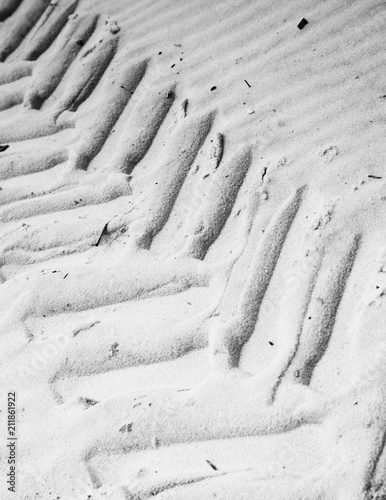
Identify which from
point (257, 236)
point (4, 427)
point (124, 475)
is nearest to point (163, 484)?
point (124, 475)

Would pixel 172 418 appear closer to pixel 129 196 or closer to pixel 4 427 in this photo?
pixel 4 427

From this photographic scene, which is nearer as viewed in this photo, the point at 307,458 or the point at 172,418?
the point at 307,458

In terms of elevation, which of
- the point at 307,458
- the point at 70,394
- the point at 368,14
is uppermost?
the point at 368,14

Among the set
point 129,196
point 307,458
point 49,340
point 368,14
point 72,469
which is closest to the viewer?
point 307,458

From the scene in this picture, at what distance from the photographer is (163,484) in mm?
1658

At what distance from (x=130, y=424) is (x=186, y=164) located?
3.58 ft

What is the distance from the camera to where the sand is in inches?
67.2

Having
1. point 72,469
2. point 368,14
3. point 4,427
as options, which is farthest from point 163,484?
point 368,14

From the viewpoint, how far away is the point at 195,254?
215cm

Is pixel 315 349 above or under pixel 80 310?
under

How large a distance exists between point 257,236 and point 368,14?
3.90ft

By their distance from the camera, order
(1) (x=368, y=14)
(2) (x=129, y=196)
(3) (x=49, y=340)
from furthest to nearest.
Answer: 1. (1) (x=368, y=14)
2. (2) (x=129, y=196)
3. (3) (x=49, y=340)

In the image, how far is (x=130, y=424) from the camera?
179 cm

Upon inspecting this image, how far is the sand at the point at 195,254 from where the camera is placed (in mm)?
1708
